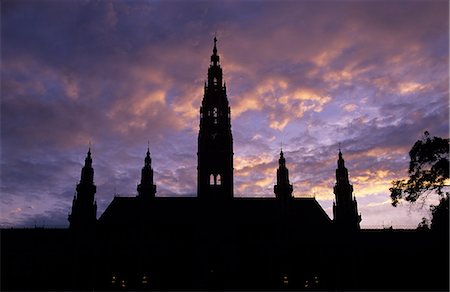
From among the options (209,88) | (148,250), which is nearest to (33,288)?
(148,250)

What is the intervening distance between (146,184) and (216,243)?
14.6 metres

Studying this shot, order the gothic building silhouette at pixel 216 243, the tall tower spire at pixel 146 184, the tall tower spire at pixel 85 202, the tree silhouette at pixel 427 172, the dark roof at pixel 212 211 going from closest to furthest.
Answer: the tree silhouette at pixel 427 172 < the gothic building silhouette at pixel 216 243 < the dark roof at pixel 212 211 < the tall tower spire at pixel 85 202 < the tall tower spire at pixel 146 184

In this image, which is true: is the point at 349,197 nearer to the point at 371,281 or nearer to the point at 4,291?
the point at 371,281

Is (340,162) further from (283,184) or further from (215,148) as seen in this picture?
(215,148)

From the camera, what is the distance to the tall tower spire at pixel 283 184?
54994 millimetres

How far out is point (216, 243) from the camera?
4956cm

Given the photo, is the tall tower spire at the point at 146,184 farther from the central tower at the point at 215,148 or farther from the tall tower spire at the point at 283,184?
the tall tower spire at the point at 283,184

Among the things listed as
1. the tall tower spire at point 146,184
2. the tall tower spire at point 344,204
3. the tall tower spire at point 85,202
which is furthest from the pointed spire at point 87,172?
the tall tower spire at point 344,204

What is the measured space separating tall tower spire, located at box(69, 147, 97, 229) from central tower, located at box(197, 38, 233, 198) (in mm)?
15802

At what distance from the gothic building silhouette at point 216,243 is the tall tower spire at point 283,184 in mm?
147

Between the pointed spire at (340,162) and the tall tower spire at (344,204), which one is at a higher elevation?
the pointed spire at (340,162)

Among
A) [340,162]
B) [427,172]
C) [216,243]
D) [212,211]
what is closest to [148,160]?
[212,211]

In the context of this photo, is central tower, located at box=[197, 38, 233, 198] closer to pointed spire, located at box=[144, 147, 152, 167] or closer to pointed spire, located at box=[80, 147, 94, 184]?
pointed spire, located at box=[144, 147, 152, 167]

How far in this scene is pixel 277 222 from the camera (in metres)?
52.9
